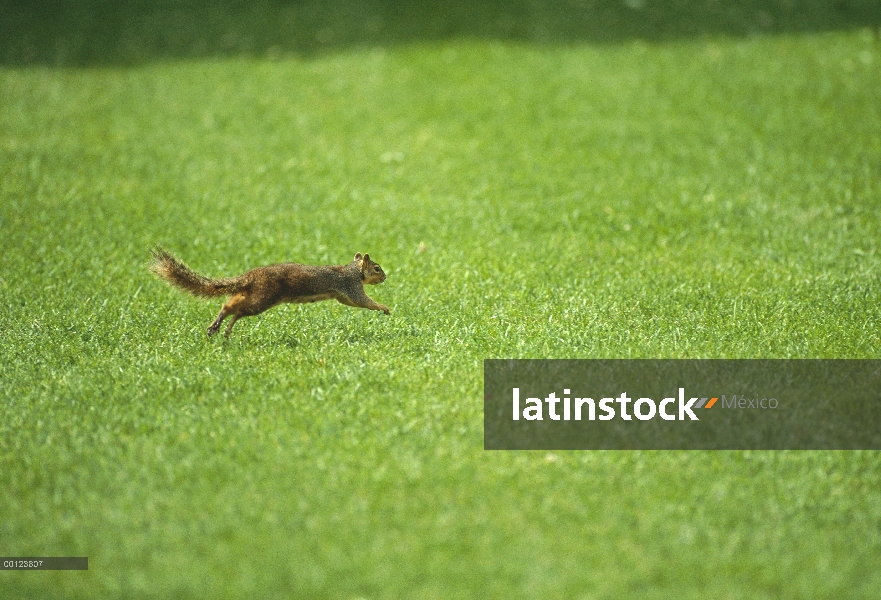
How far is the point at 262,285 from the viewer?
5648 millimetres

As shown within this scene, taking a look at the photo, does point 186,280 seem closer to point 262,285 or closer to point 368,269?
point 262,285

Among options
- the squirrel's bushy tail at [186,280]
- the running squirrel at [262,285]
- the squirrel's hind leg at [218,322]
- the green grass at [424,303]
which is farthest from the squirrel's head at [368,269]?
the squirrel's hind leg at [218,322]

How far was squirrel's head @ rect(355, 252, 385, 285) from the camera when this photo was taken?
6.05 meters

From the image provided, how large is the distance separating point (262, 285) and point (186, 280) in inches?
19.6

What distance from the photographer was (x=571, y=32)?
14.3 meters

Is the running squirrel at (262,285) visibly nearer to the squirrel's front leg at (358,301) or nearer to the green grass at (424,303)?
the squirrel's front leg at (358,301)

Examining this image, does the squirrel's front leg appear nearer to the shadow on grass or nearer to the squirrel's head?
the squirrel's head

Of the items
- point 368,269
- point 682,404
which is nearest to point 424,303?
point 368,269

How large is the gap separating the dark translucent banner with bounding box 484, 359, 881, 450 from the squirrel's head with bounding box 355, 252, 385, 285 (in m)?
0.94

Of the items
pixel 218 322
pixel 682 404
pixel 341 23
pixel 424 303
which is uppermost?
pixel 341 23

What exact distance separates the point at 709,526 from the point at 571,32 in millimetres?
11206

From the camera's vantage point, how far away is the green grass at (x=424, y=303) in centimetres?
413

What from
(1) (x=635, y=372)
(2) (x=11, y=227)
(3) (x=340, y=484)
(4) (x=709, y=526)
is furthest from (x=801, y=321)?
(2) (x=11, y=227)

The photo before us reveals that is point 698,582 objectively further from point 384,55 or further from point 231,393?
point 384,55
